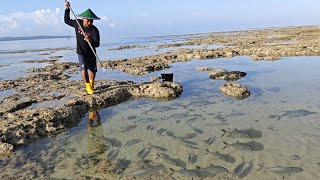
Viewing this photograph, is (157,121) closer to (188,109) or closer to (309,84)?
(188,109)

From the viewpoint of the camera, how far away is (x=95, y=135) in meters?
7.97

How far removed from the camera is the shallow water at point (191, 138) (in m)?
6.09

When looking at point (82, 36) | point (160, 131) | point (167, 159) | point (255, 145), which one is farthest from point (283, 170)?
point (82, 36)

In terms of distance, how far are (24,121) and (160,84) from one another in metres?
5.35

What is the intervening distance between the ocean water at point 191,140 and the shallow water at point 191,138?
0.06 feet

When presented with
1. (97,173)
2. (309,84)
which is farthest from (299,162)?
(309,84)

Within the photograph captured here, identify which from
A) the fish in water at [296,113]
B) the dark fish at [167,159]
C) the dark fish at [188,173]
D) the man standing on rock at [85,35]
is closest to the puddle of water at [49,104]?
the man standing on rock at [85,35]

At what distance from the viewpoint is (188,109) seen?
9969 mm

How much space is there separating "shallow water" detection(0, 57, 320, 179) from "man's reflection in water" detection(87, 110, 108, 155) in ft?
0.08

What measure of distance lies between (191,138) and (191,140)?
0.12 m

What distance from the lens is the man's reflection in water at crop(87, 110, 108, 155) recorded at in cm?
705

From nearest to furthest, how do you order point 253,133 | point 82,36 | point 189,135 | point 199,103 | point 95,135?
point 253,133
point 189,135
point 95,135
point 82,36
point 199,103

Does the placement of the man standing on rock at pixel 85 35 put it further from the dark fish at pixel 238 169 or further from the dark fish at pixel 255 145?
the dark fish at pixel 238 169

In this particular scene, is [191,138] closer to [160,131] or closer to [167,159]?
[160,131]
